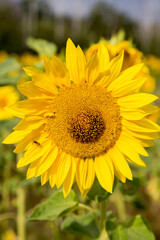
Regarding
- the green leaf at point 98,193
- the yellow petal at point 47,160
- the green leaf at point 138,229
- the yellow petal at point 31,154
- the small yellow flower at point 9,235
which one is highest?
the yellow petal at point 31,154

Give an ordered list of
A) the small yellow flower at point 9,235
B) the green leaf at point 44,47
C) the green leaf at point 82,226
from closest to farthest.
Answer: the green leaf at point 82,226, the green leaf at point 44,47, the small yellow flower at point 9,235

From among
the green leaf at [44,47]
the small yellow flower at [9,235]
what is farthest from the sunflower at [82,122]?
the small yellow flower at [9,235]

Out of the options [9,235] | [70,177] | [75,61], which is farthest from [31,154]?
[9,235]

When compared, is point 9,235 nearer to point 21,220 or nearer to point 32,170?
point 21,220

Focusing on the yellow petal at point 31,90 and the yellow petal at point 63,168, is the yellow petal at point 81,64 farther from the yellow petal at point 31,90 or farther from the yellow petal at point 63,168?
the yellow petal at point 63,168

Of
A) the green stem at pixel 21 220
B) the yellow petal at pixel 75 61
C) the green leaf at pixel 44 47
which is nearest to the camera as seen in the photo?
the yellow petal at pixel 75 61

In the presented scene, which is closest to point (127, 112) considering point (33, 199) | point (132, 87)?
point (132, 87)

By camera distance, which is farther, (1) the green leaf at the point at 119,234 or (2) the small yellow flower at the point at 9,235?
(2) the small yellow flower at the point at 9,235

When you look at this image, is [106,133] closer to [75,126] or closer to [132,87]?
[75,126]
